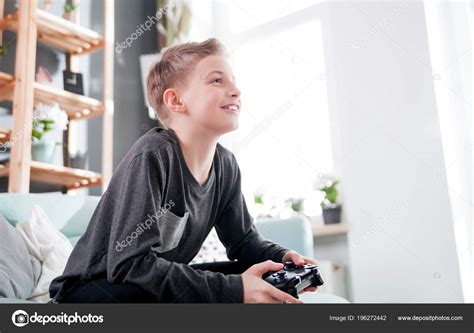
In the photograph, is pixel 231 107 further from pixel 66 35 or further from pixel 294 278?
pixel 66 35

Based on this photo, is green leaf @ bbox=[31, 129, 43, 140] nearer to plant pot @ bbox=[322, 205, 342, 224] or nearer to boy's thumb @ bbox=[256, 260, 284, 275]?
plant pot @ bbox=[322, 205, 342, 224]

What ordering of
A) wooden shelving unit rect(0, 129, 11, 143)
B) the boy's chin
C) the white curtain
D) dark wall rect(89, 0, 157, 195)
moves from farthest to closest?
dark wall rect(89, 0, 157, 195), wooden shelving unit rect(0, 129, 11, 143), the white curtain, the boy's chin

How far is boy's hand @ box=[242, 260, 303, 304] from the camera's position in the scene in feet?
2.13

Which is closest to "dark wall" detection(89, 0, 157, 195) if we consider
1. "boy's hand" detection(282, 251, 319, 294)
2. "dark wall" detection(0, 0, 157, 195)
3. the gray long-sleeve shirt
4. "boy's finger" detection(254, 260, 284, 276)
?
"dark wall" detection(0, 0, 157, 195)

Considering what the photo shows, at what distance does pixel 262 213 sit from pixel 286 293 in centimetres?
115

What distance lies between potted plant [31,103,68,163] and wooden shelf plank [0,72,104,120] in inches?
1.4

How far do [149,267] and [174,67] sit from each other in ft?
1.42

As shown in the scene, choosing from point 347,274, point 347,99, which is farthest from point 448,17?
point 347,274

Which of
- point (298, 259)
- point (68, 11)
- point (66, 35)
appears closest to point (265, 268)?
point (298, 259)

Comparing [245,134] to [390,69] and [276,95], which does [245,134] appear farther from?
[390,69]

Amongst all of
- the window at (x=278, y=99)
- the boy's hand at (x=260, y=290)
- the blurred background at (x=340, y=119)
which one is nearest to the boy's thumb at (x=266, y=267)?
the boy's hand at (x=260, y=290)

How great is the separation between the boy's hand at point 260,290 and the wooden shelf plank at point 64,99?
1203 mm

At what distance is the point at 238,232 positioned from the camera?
0.93 meters

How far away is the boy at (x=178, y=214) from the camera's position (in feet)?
2.14
